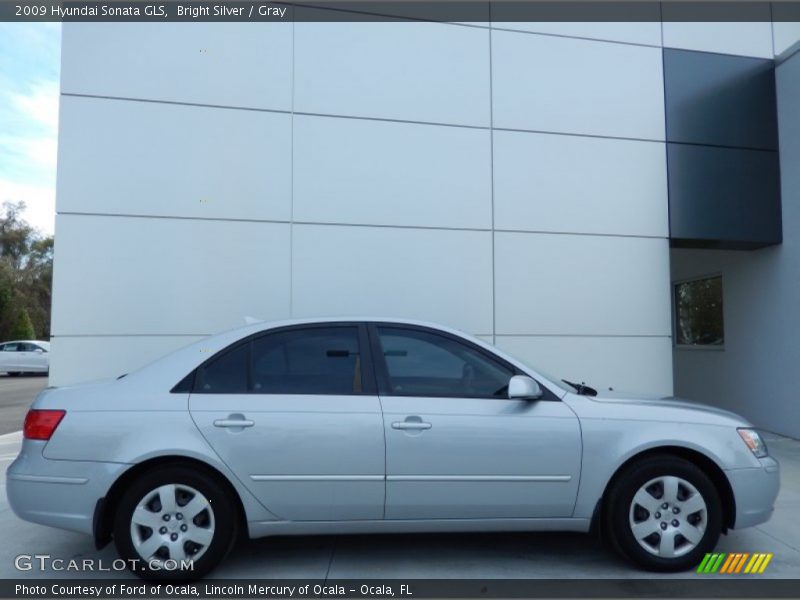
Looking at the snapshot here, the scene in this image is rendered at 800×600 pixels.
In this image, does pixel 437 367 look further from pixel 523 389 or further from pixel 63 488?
pixel 63 488

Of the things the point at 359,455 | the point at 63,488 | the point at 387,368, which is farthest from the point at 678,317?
the point at 63,488

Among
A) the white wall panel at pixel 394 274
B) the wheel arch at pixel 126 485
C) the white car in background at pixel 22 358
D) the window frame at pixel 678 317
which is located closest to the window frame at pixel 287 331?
the wheel arch at pixel 126 485

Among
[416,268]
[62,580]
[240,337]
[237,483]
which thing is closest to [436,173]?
[416,268]

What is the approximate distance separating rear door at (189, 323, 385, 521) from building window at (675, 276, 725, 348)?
781 centimetres

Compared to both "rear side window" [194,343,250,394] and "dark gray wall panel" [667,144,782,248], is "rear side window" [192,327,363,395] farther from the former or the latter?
"dark gray wall panel" [667,144,782,248]

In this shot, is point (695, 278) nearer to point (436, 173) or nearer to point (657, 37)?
point (657, 37)

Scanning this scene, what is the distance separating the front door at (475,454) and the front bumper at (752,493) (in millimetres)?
1008

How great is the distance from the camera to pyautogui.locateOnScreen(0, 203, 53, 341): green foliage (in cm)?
2905

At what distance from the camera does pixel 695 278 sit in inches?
394

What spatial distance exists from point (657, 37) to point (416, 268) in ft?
14.9

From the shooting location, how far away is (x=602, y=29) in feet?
24.9

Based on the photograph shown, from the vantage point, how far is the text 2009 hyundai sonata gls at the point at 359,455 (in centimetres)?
334

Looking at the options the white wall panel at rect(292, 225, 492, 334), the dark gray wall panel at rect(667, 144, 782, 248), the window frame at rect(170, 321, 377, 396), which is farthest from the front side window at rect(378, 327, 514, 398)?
the dark gray wall panel at rect(667, 144, 782, 248)

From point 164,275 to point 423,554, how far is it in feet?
13.8
